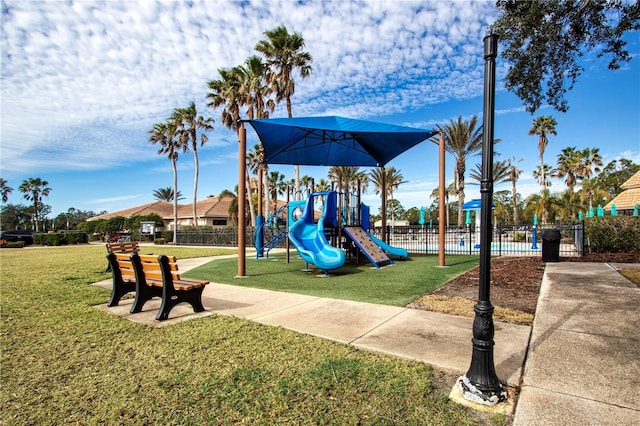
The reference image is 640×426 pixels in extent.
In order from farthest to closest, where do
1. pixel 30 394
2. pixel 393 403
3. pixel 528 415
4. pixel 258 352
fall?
1. pixel 258 352
2. pixel 30 394
3. pixel 393 403
4. pixel 528 415

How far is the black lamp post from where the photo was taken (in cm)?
299

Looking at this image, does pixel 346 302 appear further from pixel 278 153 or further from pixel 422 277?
pixel 278 153

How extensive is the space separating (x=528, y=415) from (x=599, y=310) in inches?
160

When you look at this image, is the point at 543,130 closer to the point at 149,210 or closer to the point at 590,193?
the point at 590,193

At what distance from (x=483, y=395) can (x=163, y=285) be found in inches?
183

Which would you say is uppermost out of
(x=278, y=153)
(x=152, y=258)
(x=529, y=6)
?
(x=529, y=6)

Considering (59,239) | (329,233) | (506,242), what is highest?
(329,233)

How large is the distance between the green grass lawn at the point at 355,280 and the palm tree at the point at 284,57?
43.9 ft

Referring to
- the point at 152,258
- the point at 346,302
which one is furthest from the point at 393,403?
the point at 152,258

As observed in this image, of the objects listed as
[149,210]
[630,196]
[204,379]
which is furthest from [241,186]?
[149,210]

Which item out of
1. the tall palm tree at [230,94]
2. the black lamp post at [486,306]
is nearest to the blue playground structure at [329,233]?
the black lamp post at [486,306]

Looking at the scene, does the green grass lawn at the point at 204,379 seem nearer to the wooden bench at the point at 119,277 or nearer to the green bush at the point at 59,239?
the wooden bench at the point at 119,277

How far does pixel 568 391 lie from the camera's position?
10.0ft

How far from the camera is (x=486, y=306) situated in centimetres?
309
